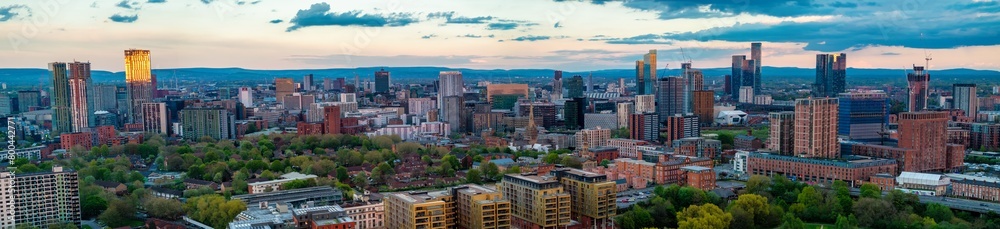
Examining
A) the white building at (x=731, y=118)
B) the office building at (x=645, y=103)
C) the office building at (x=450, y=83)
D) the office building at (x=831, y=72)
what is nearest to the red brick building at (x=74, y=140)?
the office building at (x=450, y=83)

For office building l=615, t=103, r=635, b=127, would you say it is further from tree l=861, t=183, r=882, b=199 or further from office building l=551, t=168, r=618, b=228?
office building l=551, t=168, r=618, b=228

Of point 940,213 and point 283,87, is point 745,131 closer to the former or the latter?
point 940,213

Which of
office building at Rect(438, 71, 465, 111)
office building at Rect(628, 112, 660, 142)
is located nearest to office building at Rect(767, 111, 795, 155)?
office building at Rect(628, 112, 660, 142)

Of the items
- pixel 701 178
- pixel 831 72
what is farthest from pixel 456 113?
pixel 831 72

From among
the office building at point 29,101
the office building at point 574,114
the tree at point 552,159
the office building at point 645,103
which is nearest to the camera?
the tree at point 552,159

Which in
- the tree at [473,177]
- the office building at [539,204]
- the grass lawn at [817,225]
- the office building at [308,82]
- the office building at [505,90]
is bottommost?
the grass lawn at [817,225]

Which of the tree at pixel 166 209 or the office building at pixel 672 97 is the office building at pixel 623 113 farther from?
the tree at pixel 166 209

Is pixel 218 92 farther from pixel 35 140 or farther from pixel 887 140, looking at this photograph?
pixel 887 140
